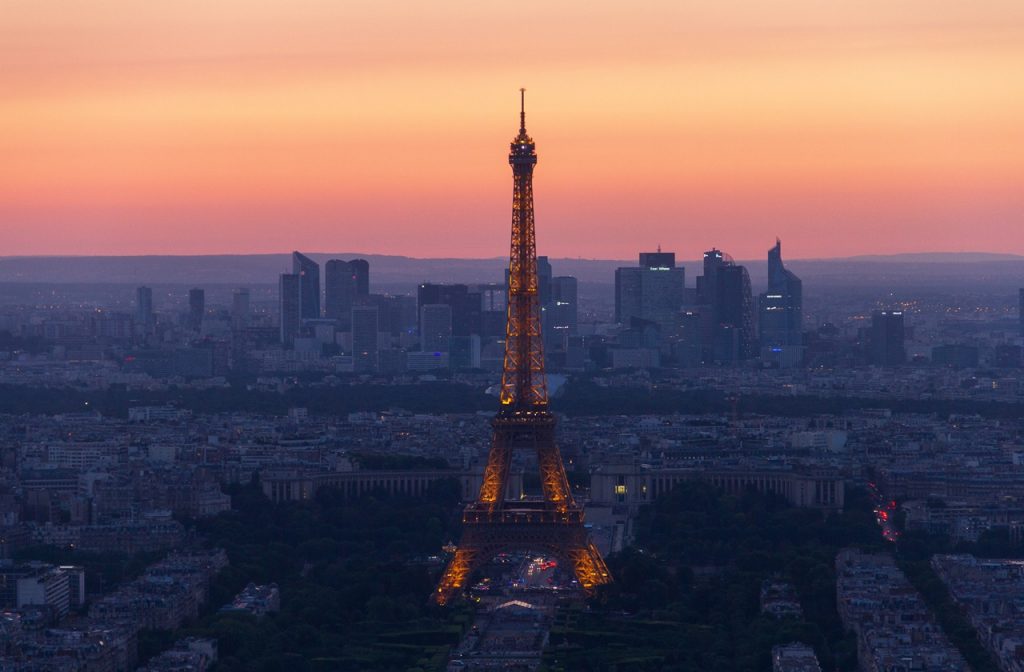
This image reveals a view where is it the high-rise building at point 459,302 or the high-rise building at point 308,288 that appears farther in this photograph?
the high-rise building at point 308,288

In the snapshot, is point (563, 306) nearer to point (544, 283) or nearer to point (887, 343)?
point (544, 283)

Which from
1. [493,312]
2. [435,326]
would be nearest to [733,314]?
[493,312]

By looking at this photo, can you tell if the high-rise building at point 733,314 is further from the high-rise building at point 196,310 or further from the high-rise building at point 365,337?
the high-rise building at point 196,310

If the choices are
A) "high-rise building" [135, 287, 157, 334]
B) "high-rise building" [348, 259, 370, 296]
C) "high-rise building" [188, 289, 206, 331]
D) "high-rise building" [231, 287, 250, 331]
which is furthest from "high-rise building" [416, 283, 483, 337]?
"high-rise building" [135, 287, 157, 334]

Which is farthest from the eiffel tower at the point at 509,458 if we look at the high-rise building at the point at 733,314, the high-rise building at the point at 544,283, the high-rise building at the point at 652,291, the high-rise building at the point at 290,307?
the high-rise building at the point at 290,307

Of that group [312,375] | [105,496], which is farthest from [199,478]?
[312,375]

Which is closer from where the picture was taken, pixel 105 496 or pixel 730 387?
pixel 105 496

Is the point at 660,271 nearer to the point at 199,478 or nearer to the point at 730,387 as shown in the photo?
the point at 730,387
